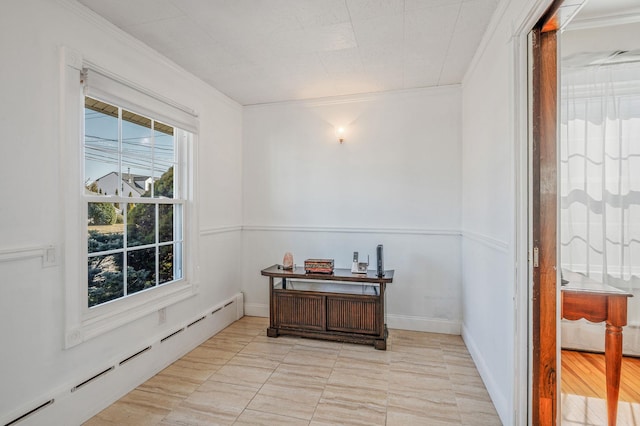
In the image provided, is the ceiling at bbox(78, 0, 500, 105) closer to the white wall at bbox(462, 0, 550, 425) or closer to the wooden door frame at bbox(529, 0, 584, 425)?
the white wall at bbox(462, 0, 550, 425)

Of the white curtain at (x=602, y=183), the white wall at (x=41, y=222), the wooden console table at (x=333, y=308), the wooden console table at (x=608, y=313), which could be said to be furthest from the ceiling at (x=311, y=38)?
the wooden console table at (x=333, y=308)

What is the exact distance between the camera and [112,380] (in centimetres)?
215

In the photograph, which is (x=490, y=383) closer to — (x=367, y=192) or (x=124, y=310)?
(x=367, y=192)

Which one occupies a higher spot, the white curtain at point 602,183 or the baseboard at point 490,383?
the white curtain at point 602,183

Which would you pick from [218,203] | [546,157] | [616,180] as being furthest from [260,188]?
[616,180]

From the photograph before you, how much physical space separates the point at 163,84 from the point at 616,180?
329 centimetres

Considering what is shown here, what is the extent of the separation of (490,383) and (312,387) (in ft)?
4.02

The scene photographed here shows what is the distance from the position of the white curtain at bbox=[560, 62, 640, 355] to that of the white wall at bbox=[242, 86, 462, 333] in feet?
3.19

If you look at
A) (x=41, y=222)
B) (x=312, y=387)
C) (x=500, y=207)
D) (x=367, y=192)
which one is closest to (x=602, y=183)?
(x=500, y=207)

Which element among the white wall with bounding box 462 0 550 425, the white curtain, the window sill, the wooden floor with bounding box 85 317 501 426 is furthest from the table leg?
the window sill

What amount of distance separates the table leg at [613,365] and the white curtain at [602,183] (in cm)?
30

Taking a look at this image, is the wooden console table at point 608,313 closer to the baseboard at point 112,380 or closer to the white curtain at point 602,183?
the white curtain at point 602,183

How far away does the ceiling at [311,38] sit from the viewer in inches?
78.2

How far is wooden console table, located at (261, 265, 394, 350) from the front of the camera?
2.99 m
